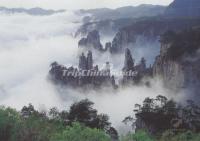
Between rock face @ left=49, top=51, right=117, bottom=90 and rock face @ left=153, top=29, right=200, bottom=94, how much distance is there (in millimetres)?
20206

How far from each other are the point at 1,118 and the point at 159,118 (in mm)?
31014

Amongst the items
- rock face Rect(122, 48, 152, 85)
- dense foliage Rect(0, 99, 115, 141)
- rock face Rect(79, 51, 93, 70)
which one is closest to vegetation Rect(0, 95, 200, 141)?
dense foliage Rect(0, 99, 115, 141)

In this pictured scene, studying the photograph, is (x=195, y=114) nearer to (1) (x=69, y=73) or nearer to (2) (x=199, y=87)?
(2) (x=199, y=87)

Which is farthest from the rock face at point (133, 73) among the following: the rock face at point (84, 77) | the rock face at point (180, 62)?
the rock face at point (180, 62)

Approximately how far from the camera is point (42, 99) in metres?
180

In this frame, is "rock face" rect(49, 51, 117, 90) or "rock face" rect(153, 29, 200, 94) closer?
"rock face" rect(153, 29, 200, 94)

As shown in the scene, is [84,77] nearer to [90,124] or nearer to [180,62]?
[180,62]

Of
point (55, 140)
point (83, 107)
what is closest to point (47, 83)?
point (83, 107)

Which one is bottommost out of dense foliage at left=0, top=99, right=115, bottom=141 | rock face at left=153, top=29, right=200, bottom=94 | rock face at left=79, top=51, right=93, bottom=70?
dense foliage at left=0, top=99, right=115, bottom=141

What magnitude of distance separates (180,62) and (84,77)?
132 feet

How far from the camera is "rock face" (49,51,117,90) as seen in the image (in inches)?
6299

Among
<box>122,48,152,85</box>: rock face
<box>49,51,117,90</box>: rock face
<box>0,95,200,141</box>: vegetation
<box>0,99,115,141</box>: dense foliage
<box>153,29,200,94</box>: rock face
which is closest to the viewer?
<box>0,99,115,141</box>: dense foliage

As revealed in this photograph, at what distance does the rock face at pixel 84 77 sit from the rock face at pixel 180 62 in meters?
20.2

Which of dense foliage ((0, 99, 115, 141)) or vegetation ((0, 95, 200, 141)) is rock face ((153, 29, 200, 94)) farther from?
dense foliage ((0, 99, 115, 141))
